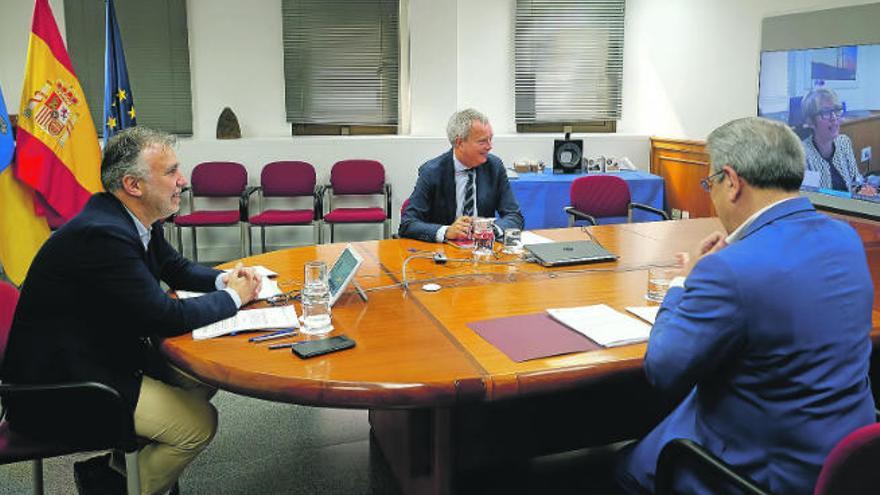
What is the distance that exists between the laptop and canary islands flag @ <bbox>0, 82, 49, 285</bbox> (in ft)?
9.71

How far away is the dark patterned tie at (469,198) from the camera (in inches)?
147

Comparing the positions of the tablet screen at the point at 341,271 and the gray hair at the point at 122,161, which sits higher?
the gray hair at the point at 122,161

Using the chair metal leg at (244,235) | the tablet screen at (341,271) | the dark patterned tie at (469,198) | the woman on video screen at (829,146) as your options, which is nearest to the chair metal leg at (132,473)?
the tablet screen at (341,271)

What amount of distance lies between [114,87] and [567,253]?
11.6ft

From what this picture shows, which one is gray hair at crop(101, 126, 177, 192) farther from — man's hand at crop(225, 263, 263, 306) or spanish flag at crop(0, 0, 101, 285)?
spanish flag at crop(0, 0, 101, 285)

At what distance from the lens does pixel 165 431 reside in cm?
204

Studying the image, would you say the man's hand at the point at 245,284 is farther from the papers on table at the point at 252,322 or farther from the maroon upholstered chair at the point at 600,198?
the maroon upholstered chair at the point at 600,198

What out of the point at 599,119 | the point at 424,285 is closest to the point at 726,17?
the point at 599,119

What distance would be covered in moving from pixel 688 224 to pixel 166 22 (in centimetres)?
485

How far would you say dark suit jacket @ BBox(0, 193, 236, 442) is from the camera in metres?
1.95

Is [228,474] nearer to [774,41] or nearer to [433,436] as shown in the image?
[433,436]

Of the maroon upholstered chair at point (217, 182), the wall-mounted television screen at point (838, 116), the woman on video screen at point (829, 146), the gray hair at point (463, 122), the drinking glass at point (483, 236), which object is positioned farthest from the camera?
the maroon upholstered chair at point (217, 182)

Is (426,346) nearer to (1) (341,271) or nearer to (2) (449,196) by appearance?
(1) (341,271)

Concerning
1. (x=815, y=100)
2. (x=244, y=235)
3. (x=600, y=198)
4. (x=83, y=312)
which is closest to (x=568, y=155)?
(x=600, y=198)
